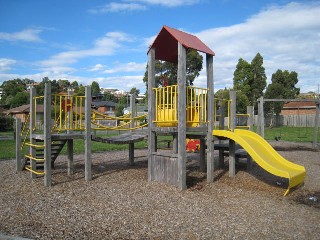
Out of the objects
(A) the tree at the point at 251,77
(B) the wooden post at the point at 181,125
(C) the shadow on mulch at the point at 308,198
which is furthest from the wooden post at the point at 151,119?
(A) the tree at the point at 251,77

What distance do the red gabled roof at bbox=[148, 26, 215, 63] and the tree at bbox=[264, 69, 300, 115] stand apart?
32.6m

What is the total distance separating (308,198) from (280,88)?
124 feet

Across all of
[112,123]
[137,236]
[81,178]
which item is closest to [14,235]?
[137,236]

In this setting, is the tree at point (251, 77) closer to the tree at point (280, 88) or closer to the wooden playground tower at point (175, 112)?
the tree at point (280, 88)

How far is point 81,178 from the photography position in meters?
9.09

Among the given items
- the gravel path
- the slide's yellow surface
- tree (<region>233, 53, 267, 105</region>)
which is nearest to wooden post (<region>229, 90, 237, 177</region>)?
the gravel path

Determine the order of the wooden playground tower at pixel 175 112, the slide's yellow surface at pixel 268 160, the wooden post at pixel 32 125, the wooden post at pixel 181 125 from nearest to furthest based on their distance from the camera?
the slide's yellow surface at pixel 268 160 < the wooden post at pixel 181 125 < the wooden playground tower at pixel 175 112 < the wooden post at pixel 32 125

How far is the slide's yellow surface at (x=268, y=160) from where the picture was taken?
7305 mm

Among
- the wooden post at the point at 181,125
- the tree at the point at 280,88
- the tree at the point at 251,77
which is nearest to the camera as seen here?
the wooden post at the point at 181,125

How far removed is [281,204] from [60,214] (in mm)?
4281

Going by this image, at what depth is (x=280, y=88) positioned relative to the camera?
4225 centimetres

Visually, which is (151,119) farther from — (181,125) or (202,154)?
(202,154)

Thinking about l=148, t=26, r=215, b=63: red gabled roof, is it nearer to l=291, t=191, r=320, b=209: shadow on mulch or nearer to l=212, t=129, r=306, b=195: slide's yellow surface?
l=212, t=129, r=306, b=195: slide's yellow surface

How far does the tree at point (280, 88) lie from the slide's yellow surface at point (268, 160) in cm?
3242
